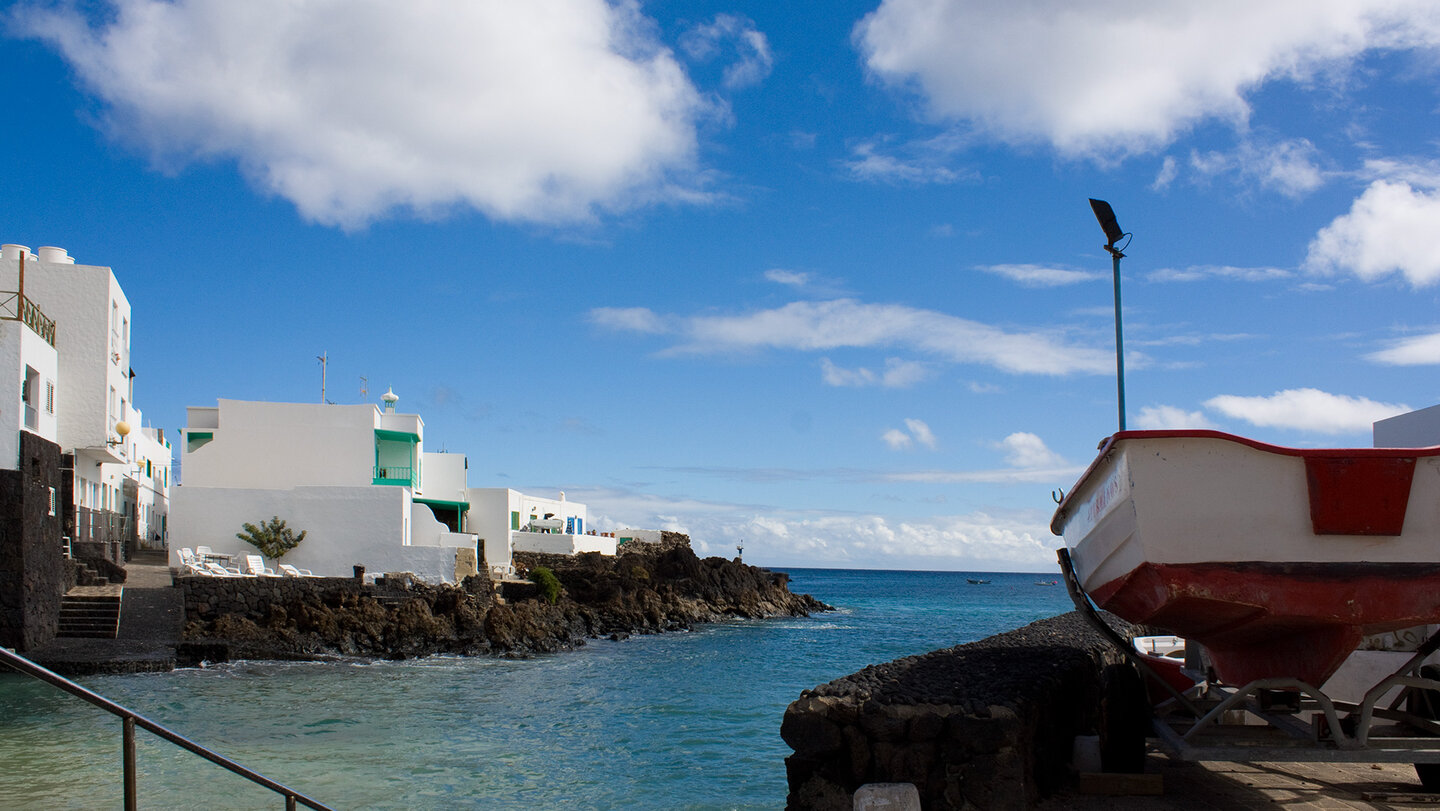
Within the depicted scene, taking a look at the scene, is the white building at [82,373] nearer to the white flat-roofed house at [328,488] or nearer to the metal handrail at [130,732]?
the white flat-roofed house at [328,488]

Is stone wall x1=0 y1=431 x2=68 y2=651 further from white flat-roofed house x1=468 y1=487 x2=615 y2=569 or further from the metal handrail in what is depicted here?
white flat-roofed house x1=468 y1=487 x2=615 y2=569

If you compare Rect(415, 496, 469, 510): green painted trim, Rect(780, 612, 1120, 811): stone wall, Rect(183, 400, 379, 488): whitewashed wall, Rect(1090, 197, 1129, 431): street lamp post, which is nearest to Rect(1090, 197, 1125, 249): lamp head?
Rect(1090, 197, 1129, 431): street lamp post

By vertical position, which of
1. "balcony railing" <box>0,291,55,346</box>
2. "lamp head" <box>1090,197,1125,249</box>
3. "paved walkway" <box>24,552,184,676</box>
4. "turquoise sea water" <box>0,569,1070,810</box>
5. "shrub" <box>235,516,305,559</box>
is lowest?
"turquoise sea water" <box>0,569,1070,810</box>

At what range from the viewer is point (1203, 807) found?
5895 mm

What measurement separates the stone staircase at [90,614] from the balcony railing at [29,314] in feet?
21.6

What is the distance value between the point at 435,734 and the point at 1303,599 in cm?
1173

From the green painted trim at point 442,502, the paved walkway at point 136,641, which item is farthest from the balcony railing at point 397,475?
the paved walkway at point 136,641

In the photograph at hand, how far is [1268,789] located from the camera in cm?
639

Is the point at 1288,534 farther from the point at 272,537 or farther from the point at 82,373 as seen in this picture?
the point at 82,373

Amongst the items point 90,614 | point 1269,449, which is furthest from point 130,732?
point 90,614

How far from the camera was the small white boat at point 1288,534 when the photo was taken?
518 cm

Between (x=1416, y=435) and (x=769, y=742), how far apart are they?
977 cm

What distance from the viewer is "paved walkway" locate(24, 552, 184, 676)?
54.4ft

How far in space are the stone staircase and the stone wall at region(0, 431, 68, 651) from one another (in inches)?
8.6
